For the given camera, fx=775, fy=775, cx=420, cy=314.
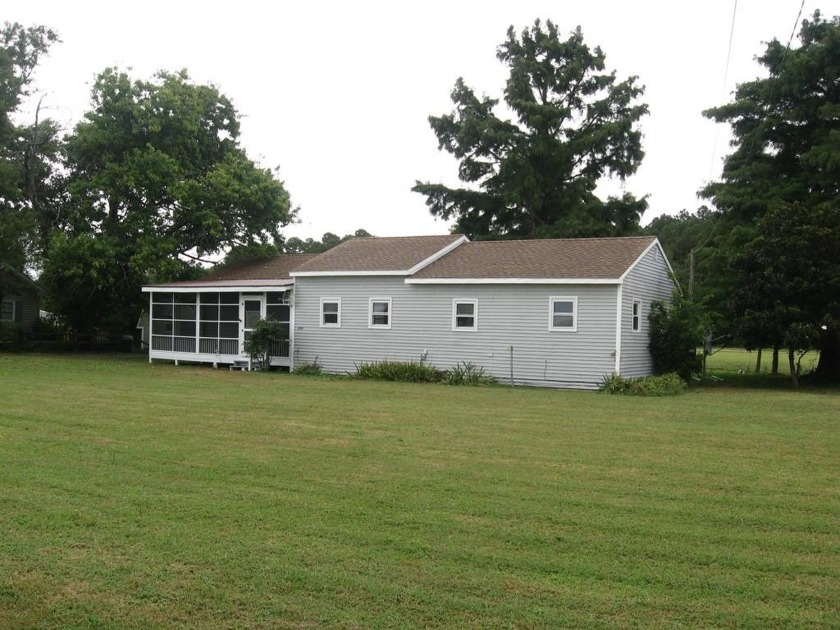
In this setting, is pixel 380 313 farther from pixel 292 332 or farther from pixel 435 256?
pixel 292 332

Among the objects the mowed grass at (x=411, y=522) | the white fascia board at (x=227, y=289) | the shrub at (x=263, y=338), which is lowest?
the mowed grass at (x=411, y=522)

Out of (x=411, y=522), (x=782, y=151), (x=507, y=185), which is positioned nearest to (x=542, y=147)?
(x=507, y=185)

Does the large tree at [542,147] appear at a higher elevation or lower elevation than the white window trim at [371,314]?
higher

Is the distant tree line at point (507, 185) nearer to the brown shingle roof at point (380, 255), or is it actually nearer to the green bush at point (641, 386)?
the green bush at point (641, 386)

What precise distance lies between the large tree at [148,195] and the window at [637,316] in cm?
1655

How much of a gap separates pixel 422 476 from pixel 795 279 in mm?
16466


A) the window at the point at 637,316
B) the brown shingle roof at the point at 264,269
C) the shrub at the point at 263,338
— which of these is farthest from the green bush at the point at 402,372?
the brown shingle roof at the point at 264,269

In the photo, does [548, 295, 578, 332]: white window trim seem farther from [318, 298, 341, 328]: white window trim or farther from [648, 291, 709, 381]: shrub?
[318, 298, 341, 328]: white window trim

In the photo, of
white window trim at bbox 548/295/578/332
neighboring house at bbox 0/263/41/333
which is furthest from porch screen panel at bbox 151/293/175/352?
white window trim at bbox 548/295/578/332

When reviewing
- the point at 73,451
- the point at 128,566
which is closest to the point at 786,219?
the point at 73,451

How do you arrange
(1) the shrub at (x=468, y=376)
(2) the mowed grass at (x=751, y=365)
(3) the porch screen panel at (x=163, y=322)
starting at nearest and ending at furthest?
(1) the shrub at (x=468, y=376) < (2) the mowed grass at (x=751, y=365) < (3) the porch screen panel at (x=163, y=322)

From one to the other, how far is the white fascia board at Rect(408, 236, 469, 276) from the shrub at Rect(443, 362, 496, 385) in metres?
3.28

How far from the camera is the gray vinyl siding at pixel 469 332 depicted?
20438 mm

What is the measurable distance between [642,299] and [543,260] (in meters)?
2.99
